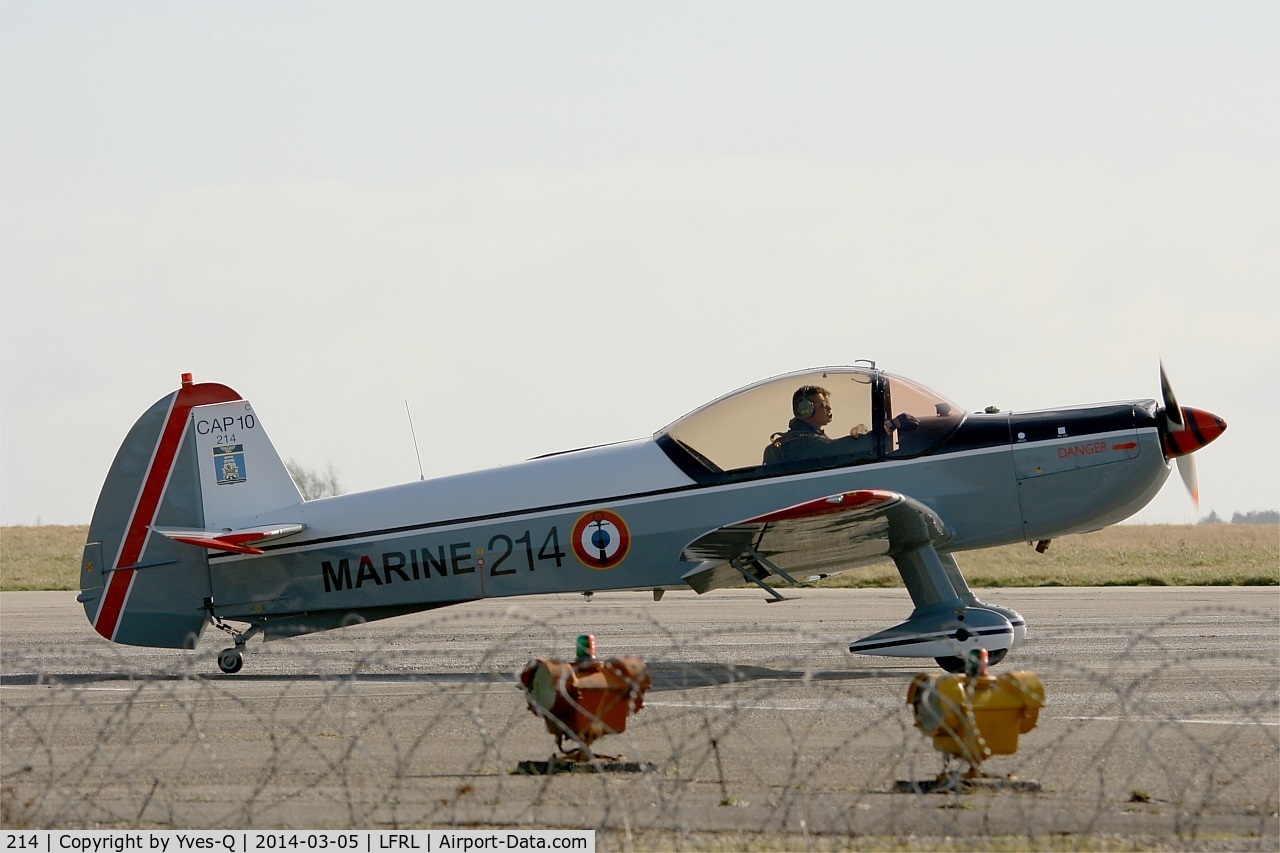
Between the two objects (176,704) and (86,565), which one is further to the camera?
(86,565)

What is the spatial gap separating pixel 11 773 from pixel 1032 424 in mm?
8899

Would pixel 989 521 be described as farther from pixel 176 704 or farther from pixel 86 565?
pixel 86 565

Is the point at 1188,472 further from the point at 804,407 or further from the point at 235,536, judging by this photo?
the point at 235,536

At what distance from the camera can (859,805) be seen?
6.75m

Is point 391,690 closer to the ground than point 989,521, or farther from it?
closer to the ground

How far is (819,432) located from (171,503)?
656cm

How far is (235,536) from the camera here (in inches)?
523

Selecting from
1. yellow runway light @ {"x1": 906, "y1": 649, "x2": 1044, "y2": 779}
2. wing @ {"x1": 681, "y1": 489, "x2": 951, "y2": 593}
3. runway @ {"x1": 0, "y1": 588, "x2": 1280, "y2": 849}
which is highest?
wing @ {"x1": 681, "y1": 489, "x2": 951, "y2": 593}

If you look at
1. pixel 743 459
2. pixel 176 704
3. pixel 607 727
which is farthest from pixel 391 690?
pixel 607 727
